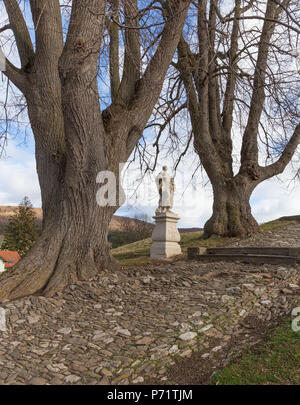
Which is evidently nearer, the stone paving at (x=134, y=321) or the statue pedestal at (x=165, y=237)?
the stone paving at (x=134, y=321)

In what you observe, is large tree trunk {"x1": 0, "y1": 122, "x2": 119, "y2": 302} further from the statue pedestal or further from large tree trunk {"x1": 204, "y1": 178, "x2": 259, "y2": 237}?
large tree trunk {"x1": 204, "y1": 178, "x2": 259, "y2": 237}

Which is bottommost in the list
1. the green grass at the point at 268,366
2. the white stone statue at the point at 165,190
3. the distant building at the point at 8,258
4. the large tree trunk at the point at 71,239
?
the distant building at the point at 8,258

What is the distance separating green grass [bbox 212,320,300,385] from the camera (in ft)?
10.2

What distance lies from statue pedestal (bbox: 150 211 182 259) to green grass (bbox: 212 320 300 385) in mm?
6105

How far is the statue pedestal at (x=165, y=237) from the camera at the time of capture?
9.88m

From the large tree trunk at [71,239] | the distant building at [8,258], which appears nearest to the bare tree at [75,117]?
the large tree trunk at [71,239]

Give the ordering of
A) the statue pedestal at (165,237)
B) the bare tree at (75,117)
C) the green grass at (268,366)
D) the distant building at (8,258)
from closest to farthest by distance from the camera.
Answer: the green grass at (268,366) → the bare tree at (75,117) → the statue pedestal at (165,237) → the distant building at (8,258)

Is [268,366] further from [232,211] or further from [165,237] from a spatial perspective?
[232,211]

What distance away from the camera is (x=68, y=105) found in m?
6.04

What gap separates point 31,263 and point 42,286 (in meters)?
0.40

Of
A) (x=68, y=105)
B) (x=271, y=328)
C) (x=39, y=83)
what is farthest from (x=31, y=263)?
(x=271, y=328)

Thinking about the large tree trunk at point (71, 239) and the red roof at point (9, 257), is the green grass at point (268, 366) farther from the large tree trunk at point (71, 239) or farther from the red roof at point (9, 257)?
the red roof at point (9, 257)

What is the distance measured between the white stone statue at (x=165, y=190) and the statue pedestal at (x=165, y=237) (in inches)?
8.6

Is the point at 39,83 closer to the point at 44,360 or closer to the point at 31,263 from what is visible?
the point at 31,263
